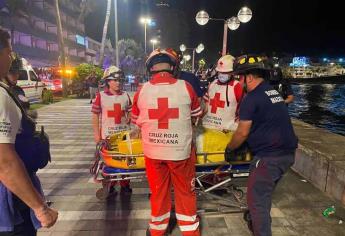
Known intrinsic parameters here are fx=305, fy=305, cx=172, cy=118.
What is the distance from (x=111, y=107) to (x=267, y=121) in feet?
7.54

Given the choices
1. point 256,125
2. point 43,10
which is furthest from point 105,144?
point 43,10

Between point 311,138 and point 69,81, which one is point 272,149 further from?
point 69,81

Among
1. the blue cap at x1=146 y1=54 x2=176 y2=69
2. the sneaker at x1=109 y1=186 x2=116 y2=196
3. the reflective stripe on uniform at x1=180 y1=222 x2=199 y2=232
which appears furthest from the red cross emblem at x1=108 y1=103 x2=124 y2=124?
the reflective stripe on uniform at x1=180 y1=222 x2=199 y2=232

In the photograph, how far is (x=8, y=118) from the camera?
1631mm

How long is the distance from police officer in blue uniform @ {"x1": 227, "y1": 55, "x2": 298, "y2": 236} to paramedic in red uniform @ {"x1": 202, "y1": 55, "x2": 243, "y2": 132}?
1.18 meters

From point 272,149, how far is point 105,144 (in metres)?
2.02

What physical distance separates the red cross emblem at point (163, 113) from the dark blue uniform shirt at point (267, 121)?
0.64 meters

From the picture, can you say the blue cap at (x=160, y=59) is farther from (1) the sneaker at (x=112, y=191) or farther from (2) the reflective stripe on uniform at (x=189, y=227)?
(1) the sneaker at (x=112, y=191)

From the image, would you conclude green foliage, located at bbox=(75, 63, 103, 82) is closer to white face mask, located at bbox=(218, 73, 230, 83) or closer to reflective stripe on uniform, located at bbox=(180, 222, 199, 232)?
white face mask, located at bbox=(218, 73, 230, 83)

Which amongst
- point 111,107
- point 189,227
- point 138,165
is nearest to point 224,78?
point 111,107

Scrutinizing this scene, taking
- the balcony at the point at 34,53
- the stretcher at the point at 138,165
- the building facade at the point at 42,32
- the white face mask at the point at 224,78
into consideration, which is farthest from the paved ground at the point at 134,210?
the balcony at the point at 34,53

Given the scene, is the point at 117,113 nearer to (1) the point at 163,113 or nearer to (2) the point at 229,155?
(1) the point at 163,113

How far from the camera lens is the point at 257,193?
295 cm

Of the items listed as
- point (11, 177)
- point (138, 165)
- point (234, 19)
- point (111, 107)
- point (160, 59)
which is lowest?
point (138, 165)
